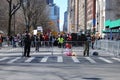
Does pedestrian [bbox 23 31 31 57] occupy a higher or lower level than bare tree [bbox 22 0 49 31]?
lower

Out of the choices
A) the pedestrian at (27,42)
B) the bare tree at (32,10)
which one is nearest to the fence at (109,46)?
the pedestrian at (27,42)

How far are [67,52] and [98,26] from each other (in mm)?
85675

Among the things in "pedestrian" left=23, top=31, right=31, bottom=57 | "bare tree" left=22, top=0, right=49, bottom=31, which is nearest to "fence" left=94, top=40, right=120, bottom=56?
"pedestrian" left=23, top=31, right=31, bottom=57

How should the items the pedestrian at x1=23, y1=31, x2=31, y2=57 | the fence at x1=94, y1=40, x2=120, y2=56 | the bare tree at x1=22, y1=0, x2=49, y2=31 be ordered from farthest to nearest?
the bare tree at x1=22, y1=0, x2=49, y2=31
the fence at x1=94, y1=40, x2=120, y2=56
the pedestrian at x1=23, y1=31, x2=31, y2=57

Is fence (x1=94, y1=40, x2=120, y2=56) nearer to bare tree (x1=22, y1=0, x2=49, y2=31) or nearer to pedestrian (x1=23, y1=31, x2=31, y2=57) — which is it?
pedestrian (x1=23, y1=31, x2=31, y2=57)

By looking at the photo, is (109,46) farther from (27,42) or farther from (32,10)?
(32,10)

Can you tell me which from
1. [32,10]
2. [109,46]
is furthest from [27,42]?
[32,10]

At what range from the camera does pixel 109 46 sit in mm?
35594

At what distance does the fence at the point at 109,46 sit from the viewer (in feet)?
105

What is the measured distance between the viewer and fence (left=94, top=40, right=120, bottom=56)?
3212cm

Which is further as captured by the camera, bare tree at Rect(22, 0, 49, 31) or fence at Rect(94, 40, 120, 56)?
bare tree at Rect(22, 0, 49, 31)

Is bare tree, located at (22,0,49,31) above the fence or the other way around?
above

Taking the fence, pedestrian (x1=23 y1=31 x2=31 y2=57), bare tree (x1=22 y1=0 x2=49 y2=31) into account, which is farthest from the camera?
bare tree (x1=22 y1=0 x2=49 y2=31)

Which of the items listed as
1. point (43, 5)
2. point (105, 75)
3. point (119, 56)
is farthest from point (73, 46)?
point (43, 5)
